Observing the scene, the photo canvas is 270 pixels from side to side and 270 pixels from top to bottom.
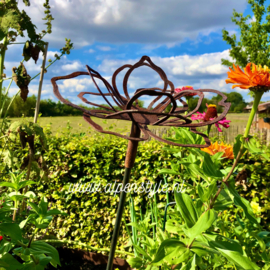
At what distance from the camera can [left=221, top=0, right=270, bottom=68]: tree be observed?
11.3 m

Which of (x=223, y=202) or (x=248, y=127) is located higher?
(x=248, y=127)

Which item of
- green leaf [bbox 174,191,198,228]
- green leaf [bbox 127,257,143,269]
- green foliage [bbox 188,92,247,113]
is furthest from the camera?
green foliage [bbox 188,92,247,113]

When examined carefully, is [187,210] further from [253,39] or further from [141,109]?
[253,39]

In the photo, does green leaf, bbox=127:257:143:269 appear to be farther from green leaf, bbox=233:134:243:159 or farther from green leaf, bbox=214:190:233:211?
green leaf, bbox=233:134:243:159

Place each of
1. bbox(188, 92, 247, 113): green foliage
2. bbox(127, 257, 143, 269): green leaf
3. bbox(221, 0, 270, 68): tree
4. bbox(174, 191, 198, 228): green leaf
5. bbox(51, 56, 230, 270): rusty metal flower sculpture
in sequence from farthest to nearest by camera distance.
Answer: bbox(221, 0, 270, 68): tree
bbox(188, 92, 247, 113): green foliage
bbox(127, 257, 143, 269): green leaf
bbox(174, 191, 198, 228): green leaf
bbox(51, 56, 230, 270): rusty metal flower sculpture

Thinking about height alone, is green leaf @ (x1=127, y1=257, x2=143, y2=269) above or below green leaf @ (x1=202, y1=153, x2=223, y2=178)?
below

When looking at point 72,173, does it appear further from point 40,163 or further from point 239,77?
point 239,77

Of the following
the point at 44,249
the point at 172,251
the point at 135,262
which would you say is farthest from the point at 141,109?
the point at 135,262

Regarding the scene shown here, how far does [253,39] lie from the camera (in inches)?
448

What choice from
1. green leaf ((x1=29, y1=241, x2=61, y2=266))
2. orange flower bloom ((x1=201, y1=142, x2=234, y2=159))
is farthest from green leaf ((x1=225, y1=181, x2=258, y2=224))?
green leaf ((x1=29, y1=241, x2=61, y2=266))

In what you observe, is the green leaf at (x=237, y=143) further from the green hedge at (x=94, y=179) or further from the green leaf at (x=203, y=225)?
the green hedge at (x=94, y=179)

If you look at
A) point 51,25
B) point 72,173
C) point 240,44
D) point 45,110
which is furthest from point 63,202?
point 45,110

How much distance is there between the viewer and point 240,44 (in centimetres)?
1209

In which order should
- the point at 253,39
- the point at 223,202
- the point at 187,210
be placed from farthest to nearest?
1. the point at 253,39
2. the point at 223,202
3. the point at 187,210
